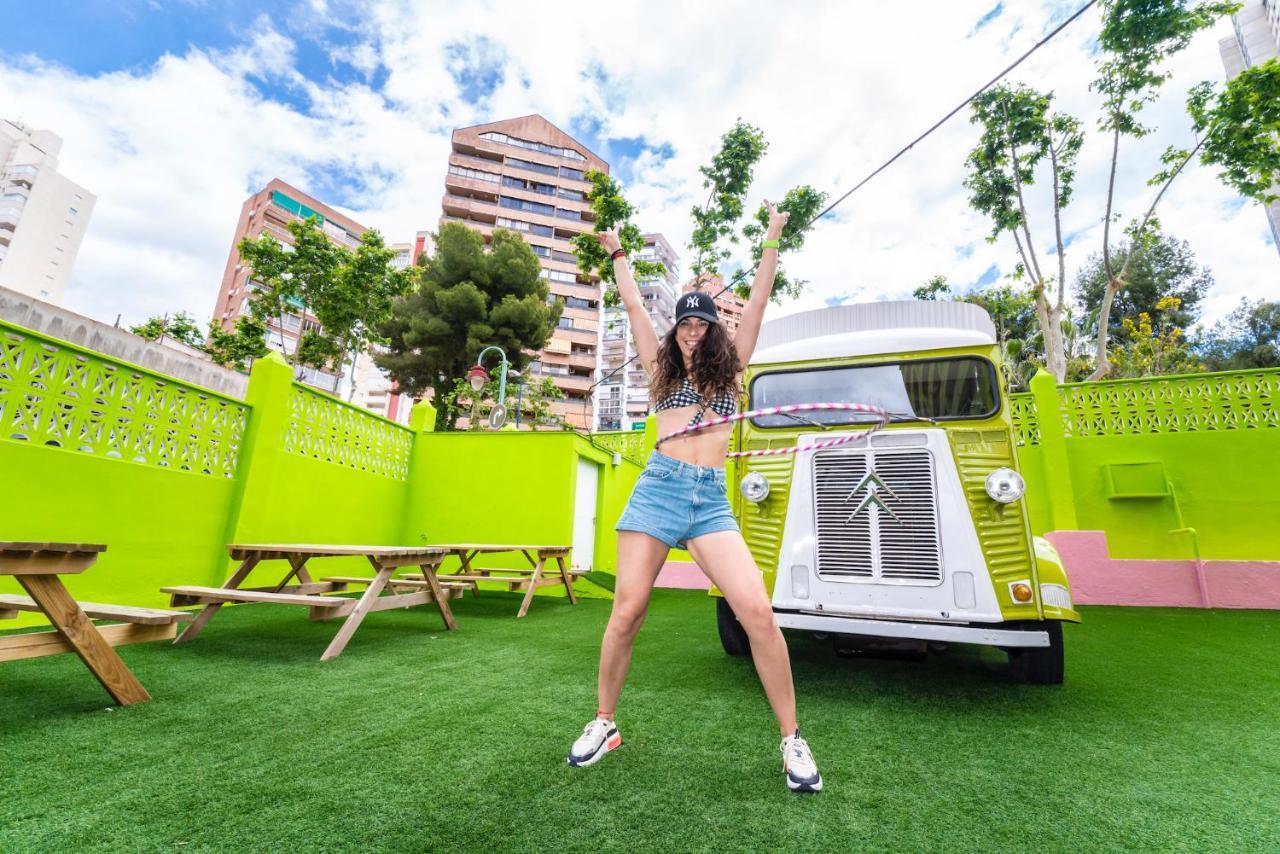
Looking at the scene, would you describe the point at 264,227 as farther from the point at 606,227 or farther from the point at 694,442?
the point at 694,442

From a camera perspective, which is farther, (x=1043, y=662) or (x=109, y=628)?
(x=1043, y=662)

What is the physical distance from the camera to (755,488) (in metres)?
3.48

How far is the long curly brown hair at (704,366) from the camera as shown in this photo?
2.10 metres

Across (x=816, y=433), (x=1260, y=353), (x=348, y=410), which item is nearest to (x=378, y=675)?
(x=816, y=433)

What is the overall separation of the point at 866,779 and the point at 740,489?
1.95 m

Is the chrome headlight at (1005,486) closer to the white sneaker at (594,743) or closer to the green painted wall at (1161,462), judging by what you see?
the white sneaker at (594,743)

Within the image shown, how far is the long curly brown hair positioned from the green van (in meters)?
1.44

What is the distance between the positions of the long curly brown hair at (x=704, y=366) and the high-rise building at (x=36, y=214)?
295ft

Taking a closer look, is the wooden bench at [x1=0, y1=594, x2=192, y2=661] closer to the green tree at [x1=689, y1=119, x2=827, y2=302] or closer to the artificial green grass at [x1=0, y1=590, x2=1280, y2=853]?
the artificial green grass at [x1=0, y1=590, x2=1280, y2=853]

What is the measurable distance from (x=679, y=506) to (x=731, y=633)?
211cm

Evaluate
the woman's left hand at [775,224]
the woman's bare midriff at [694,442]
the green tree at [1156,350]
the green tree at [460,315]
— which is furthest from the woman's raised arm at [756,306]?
the green tree at [1156,350]

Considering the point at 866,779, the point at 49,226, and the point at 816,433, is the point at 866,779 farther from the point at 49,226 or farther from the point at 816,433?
the point at 49,226

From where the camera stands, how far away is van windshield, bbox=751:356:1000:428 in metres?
3.51

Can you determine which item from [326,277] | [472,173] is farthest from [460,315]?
[472,173]
